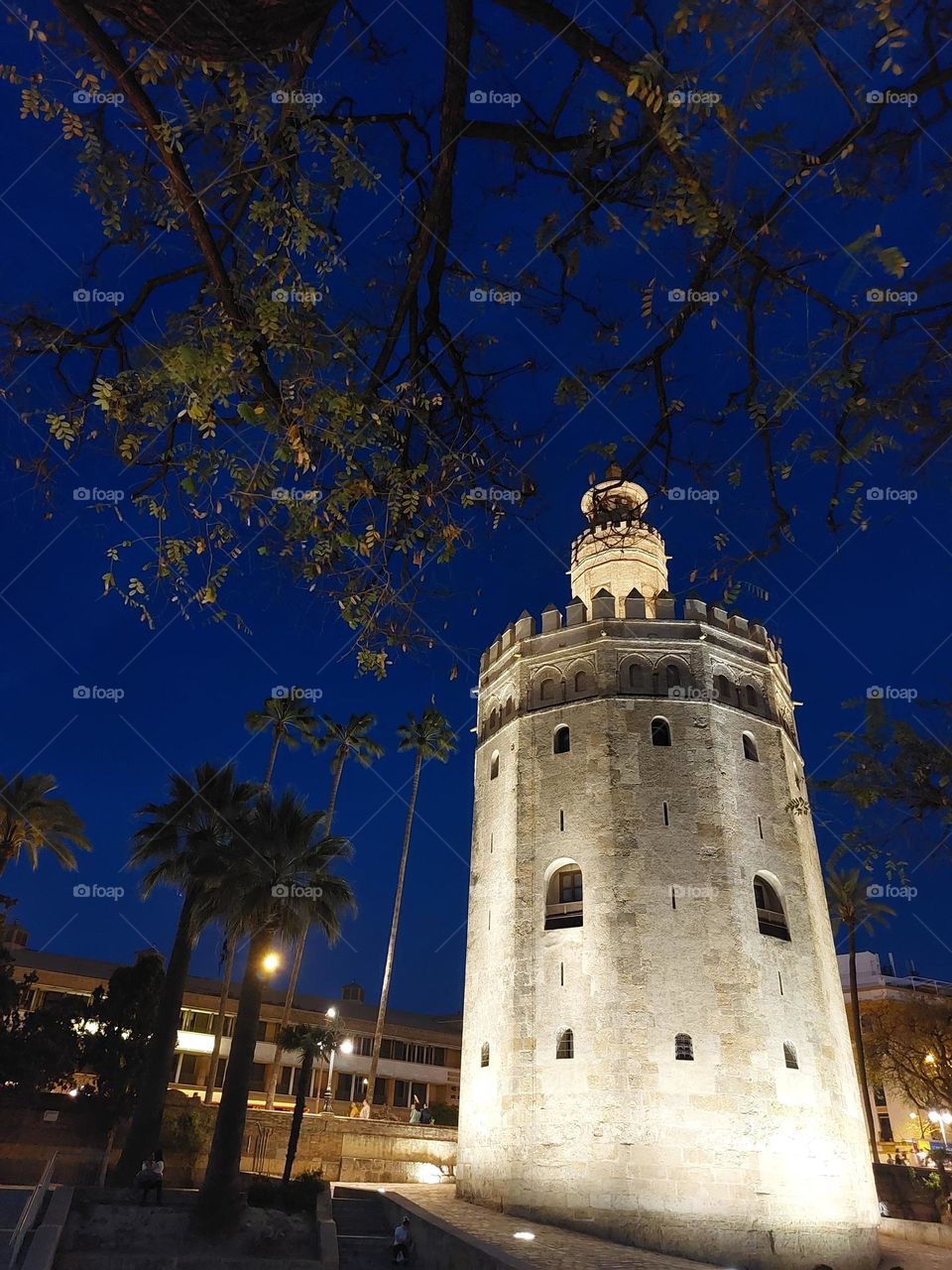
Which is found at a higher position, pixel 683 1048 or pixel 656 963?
pixel 656 963

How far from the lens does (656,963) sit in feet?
70.8

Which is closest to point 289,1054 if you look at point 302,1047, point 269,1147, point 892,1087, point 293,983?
point 293,983

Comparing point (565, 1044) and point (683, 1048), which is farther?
point (565, 1044)

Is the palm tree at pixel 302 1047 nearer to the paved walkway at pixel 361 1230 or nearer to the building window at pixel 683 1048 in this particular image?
the paved walkway at pixel 361 1230

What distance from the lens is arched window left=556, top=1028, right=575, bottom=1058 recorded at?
70.1ft

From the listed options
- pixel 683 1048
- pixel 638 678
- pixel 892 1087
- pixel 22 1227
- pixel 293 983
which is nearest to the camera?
pixel 22 1227

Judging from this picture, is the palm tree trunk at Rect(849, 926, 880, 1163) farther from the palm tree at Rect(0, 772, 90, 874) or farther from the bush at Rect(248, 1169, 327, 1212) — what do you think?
the palm tree at Rect(0, 772, 90, 874)

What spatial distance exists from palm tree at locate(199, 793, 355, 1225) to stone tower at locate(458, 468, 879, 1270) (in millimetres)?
6305

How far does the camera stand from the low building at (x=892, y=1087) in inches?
1719

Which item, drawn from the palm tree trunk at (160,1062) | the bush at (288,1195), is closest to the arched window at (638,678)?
the palm tree trunk at (160,1062)

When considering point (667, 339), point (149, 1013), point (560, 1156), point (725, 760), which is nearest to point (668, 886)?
point (725, 760)

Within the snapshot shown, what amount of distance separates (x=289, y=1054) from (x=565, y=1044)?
22794mm

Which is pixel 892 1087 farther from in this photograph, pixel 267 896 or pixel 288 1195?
pixel 267 896

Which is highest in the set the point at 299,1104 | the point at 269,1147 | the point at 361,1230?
the point at 299,1104
